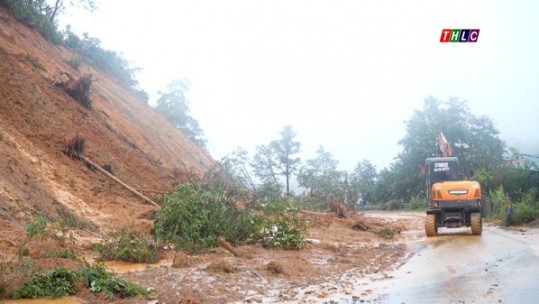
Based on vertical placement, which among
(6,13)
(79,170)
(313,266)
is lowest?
(313,266)

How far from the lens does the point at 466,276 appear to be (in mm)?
8078

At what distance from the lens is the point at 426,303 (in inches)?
242

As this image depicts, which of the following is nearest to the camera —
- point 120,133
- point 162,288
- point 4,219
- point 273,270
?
point 162,288

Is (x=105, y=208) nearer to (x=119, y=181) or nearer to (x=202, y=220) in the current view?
(x=119, y=181)

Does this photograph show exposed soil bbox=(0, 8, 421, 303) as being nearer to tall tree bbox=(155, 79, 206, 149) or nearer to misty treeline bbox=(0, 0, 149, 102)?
misty treeline bbox=(0, 0, 149, 102)

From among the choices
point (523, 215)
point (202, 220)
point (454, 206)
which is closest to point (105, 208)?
point (202, 220)

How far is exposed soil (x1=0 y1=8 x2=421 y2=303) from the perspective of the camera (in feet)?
24.7

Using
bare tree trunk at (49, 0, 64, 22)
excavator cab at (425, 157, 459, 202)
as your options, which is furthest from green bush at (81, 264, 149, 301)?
bare tree trunk at (49, 0, 64, 22)

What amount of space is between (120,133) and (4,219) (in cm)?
1189

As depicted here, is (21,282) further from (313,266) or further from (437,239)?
(437,239)

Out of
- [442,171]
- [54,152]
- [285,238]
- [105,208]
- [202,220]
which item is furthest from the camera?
[442,171]

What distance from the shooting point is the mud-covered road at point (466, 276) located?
646 centimetres

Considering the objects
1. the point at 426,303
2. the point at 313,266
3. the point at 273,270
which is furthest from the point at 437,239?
the point at 426,303

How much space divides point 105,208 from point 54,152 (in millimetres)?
3111
